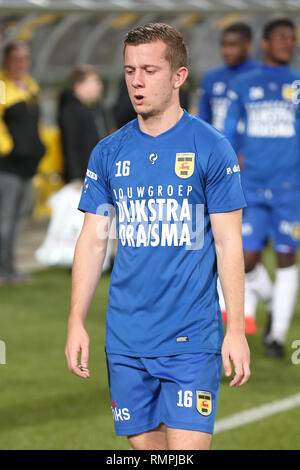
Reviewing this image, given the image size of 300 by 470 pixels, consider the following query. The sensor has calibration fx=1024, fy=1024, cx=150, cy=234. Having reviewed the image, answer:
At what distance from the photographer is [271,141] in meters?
6.95

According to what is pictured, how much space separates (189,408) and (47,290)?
22.5 feet

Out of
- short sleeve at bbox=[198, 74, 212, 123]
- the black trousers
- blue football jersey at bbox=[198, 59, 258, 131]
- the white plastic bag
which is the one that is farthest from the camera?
the white plastic bag

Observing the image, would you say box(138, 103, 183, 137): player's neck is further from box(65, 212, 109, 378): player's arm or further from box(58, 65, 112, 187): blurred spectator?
box(58, 65, 112, 187): blurred spectator

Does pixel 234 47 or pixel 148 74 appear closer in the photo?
pixel 148 74

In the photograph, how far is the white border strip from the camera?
5559 mm

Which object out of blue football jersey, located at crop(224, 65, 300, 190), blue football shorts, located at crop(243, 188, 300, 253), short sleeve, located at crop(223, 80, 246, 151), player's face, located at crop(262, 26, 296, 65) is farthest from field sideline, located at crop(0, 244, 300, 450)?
player's face, located at crop(262, 26, 296, 65)

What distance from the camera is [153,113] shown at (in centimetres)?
340

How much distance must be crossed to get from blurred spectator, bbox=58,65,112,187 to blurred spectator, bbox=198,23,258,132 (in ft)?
7.75

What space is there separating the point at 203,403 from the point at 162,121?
3.13 ft

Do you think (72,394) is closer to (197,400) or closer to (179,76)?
(197,400)

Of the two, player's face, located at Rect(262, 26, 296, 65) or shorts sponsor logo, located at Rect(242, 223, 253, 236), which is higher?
player's face, located at Rect(262, 26, 296, 65)

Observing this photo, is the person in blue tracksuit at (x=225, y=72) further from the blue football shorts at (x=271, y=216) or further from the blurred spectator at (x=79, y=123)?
the blurred spectator at (x=79, y=123)

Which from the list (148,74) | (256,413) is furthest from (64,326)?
(148,74)
